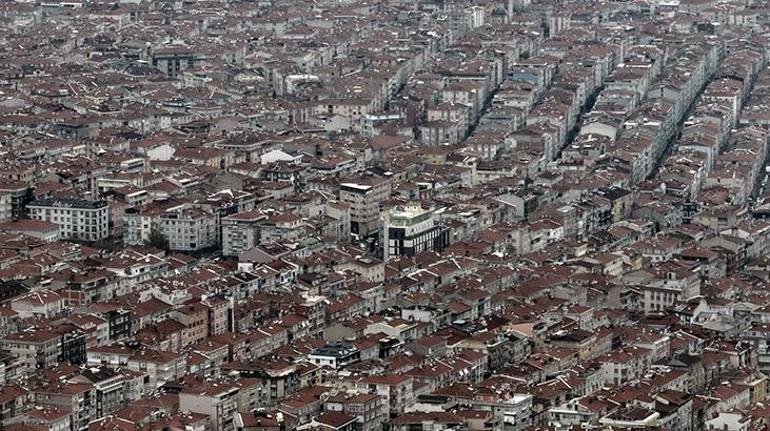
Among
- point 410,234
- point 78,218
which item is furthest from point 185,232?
point 410,234

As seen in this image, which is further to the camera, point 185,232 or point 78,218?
point 78,218

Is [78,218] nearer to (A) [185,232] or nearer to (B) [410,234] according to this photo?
(A) [185,232]

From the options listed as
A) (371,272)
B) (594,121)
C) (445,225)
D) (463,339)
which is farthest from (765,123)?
(463,339)

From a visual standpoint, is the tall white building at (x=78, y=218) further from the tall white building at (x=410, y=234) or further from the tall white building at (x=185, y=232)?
the tall white building at (x=410, y=234)

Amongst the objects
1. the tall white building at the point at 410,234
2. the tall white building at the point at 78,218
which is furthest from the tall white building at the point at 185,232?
the tall white building at the point at 410,234

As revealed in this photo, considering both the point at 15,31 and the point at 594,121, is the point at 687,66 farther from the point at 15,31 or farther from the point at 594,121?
the point at 15,31

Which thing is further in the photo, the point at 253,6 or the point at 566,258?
the point at 253,6

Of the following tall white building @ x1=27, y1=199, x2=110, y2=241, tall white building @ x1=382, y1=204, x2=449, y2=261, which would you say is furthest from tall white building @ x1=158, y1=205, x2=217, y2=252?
tall white building @ x1=382, y1=204, x2=449, y2=261
